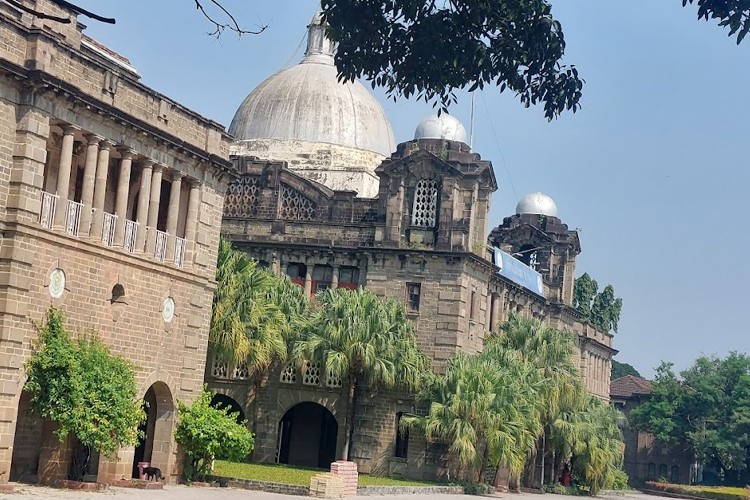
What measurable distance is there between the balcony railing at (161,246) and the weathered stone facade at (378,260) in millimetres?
17516

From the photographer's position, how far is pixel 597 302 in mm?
91375

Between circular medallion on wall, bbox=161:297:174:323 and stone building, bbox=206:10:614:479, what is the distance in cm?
1591

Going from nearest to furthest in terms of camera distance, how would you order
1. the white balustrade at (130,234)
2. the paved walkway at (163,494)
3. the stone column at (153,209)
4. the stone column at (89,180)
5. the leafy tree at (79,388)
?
the paved walkway at (163,494)
the leafy tree at (79,388)
the stone column at (89,180)
the white balustrade at (130,234)
the stone column at (153,209)

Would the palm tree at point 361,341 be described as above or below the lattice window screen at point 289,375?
above

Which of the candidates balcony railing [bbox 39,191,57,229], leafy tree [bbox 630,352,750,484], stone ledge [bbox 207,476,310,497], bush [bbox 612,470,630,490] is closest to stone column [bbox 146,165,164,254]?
balcony railing [bbox 39,191,57,229]

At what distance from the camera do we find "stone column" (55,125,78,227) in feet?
92.2

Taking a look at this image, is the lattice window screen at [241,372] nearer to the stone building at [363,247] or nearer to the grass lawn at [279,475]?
the stone building at [363,247]

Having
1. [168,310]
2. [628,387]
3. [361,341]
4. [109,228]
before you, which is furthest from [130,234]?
[628,387]

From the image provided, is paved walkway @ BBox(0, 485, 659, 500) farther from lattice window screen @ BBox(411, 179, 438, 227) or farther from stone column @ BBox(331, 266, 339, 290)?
lattice window screen @ BBox(411, 179, 438, 227)

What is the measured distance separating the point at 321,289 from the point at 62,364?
24.8 meters

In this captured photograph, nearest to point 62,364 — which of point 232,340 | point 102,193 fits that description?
point 102,193

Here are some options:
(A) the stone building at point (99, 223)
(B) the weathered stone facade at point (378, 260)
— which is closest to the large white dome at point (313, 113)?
(B) the weathered stone facade at point (378, 260)

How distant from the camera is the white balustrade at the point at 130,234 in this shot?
31.0 metres

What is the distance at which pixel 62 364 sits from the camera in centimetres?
2739
